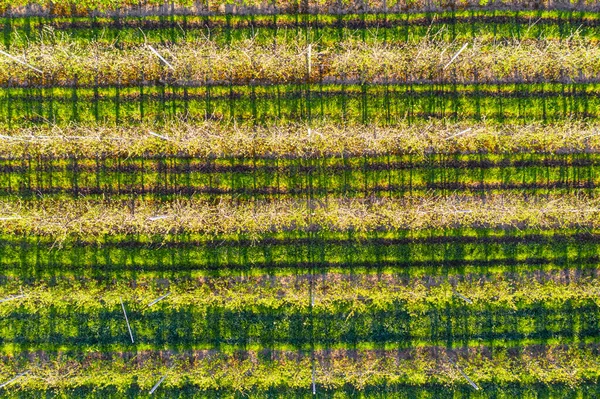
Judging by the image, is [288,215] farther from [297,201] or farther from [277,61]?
[277,61]

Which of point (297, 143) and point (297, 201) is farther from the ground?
point (297, 143)

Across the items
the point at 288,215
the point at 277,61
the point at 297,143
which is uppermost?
the point at 277,61

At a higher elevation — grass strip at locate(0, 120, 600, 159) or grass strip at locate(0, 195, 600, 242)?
grass strip at locate(0, 120, 600, 159)

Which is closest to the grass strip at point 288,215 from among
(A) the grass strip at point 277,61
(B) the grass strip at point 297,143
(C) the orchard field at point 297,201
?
(C) the orchard field at point 297,201

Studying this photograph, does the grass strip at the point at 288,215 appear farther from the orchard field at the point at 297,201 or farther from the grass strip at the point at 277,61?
the grass strip at the point at 277,61

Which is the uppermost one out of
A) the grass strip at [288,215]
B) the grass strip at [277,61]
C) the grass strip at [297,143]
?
the grass strip at [277,61]

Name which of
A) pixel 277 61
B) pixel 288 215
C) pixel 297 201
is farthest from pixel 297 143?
→ pixel 277 61

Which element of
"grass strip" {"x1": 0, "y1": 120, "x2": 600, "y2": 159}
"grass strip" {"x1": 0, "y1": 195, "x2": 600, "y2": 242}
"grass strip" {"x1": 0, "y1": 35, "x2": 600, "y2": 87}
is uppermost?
"grass strip" {"x1": 0, "y1": 35, "x2": 600, "y2": 87}

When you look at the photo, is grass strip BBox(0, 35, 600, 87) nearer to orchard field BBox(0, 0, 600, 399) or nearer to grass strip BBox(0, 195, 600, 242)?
orchard field BBox(0, 0, 600, 399)

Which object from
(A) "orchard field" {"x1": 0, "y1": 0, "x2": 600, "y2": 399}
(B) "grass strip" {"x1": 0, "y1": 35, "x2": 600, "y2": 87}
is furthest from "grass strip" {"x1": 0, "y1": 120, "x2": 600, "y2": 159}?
(B) "grass strip" {"x1": 0, "y1": 35, "x2": 600, "y2": 87}
